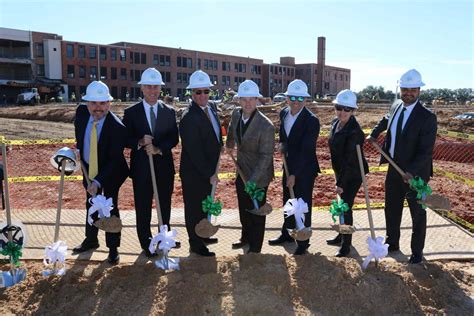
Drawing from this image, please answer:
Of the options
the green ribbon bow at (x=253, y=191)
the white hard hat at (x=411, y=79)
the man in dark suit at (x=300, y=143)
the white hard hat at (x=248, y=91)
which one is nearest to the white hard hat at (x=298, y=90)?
the man in dark suit at (x=300, y=143)

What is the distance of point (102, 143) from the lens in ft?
15.6

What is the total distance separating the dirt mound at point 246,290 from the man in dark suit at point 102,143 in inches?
31.9

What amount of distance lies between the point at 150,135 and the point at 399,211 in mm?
2977

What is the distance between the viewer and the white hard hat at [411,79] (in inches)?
185

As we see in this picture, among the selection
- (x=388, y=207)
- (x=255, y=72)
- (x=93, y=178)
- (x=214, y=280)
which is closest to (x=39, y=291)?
(x=93, y=178)

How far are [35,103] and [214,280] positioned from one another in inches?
1697

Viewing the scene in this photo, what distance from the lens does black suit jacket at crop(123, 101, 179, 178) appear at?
15.9ft

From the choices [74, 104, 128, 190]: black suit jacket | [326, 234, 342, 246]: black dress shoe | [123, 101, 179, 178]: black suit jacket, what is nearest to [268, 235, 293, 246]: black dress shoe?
[326, 234, 342, 246]: black dress shoe

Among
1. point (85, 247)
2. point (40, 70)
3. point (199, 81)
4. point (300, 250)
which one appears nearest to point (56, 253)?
point (85, 247)

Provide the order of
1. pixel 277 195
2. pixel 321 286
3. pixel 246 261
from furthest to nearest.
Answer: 1. pixel 277 195
2. pixel 246 261
3. pixel 321 286

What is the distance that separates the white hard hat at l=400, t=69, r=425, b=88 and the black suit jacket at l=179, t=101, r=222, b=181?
2.12 metres

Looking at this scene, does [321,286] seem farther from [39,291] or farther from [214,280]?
[39,291]

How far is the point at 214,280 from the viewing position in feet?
13.3

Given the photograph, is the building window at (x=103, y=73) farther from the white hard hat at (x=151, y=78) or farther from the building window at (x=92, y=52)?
the white hard hat at (x=151, y=78)
